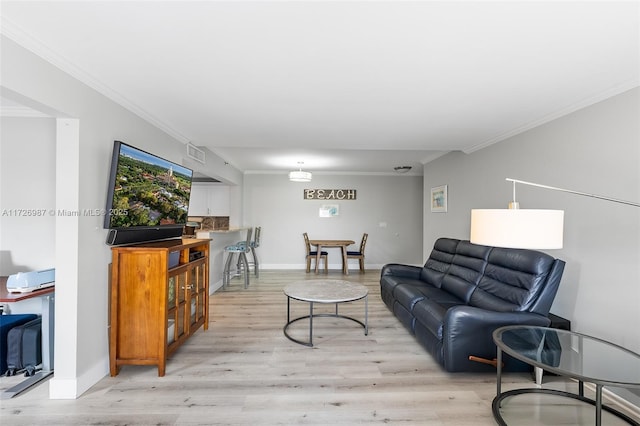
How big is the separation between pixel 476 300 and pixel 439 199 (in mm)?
2503

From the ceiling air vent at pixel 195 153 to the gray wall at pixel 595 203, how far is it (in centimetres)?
394

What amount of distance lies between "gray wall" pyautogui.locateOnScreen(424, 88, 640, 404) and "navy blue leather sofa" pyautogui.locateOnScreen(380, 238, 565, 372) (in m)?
0.30

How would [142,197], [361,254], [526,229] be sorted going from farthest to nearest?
[361,254] < [142,197] < [526,229]

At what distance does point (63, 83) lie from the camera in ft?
6.33

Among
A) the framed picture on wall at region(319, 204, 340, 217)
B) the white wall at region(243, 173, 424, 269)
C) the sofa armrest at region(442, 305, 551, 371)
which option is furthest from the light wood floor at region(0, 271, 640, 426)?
the framed picture on wall at region(319, 204, 340, 217)

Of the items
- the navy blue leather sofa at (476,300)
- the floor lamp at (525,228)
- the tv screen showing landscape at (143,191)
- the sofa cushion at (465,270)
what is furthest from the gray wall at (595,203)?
the tv screen showing landscape at (143,191)

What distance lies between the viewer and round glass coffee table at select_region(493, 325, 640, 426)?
155 cm

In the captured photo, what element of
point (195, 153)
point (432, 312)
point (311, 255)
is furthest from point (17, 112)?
point (311, 255)

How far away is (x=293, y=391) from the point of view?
2219mm

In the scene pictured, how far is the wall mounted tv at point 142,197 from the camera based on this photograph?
2.33 meters

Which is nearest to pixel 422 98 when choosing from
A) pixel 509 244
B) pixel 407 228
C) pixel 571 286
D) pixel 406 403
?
pixel 509 244

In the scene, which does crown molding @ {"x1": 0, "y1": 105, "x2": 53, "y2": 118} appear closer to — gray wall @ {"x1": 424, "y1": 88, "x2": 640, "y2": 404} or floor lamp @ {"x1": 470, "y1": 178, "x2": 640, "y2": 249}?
floor lamp @ {"x1": 470, "y1": 178, "x2": 640, "y2": 249}

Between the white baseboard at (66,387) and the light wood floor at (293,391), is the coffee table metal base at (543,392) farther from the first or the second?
the white baseboard at (66,387)

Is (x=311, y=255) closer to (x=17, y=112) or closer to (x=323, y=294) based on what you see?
(x=323, y=294)
